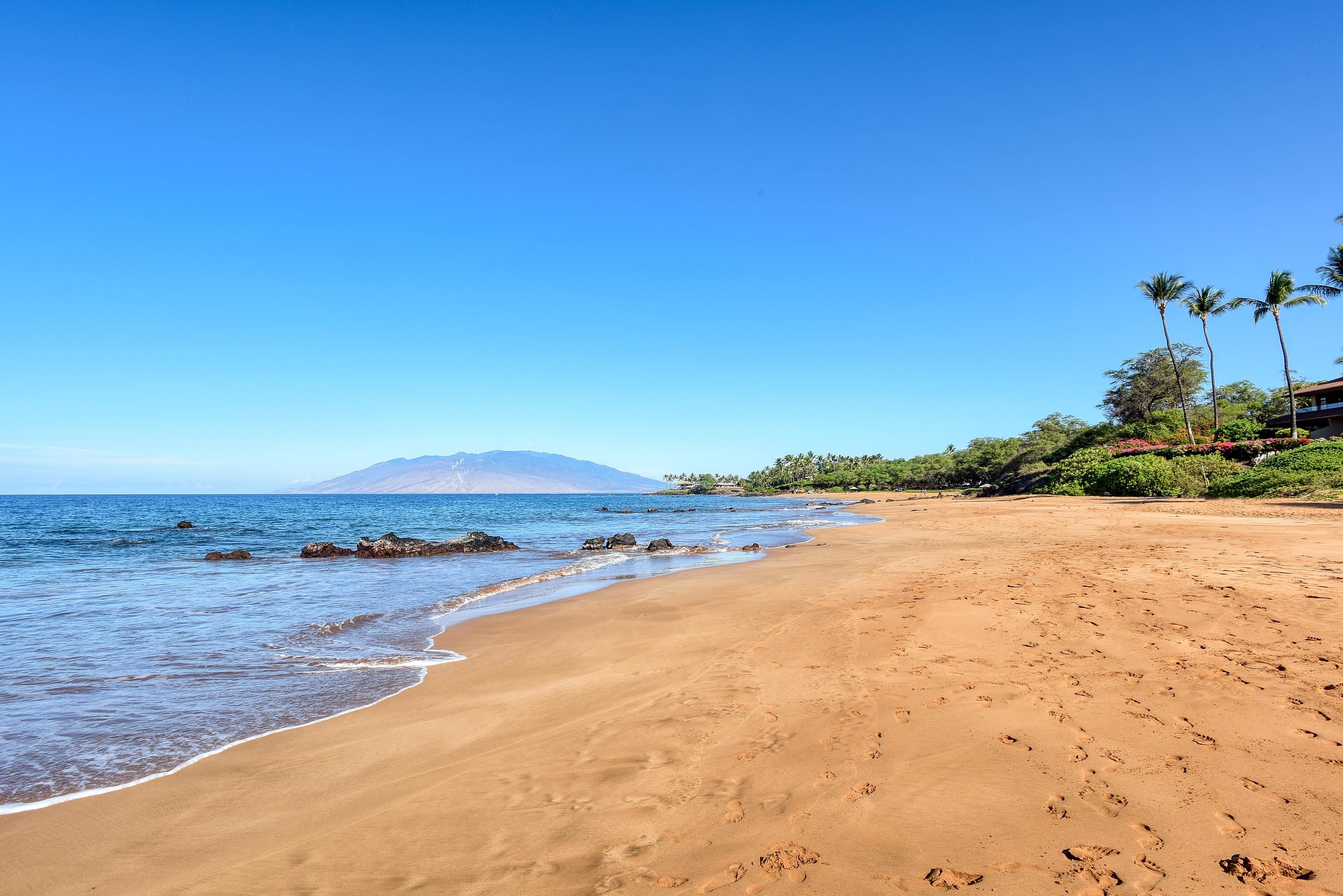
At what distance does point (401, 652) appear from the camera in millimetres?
8680

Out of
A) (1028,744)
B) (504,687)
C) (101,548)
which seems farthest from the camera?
(101,548)

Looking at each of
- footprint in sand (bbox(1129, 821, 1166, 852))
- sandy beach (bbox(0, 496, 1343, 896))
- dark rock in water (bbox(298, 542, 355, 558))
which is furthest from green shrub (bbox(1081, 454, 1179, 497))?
dark rock in water (bbox(298, 542, 355, 558))

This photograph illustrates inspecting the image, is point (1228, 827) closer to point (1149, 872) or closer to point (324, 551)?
point (1149, 872)

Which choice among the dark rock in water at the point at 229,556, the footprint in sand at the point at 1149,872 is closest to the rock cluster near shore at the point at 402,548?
the dark rock in water at the point at 229,556

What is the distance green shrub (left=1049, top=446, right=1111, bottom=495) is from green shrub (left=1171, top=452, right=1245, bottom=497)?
6222 mm

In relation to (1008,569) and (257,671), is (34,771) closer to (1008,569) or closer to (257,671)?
Result: (257,671)

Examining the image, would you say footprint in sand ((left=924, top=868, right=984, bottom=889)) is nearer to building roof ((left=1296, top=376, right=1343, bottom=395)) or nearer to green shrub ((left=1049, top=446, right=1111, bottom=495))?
green shrub ((left=1049, top=446, right=1111, bottom=495))

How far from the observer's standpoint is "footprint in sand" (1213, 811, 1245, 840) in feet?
10.2

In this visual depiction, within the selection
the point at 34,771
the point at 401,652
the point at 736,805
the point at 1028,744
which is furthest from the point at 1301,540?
the point at 34,771

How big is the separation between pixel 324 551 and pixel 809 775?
22.3 m

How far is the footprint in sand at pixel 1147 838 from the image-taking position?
3049 mm

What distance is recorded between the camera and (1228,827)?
3.19 m

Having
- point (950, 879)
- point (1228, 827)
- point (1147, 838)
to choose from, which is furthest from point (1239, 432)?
point (950, 879)

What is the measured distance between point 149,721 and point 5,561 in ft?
75.2
